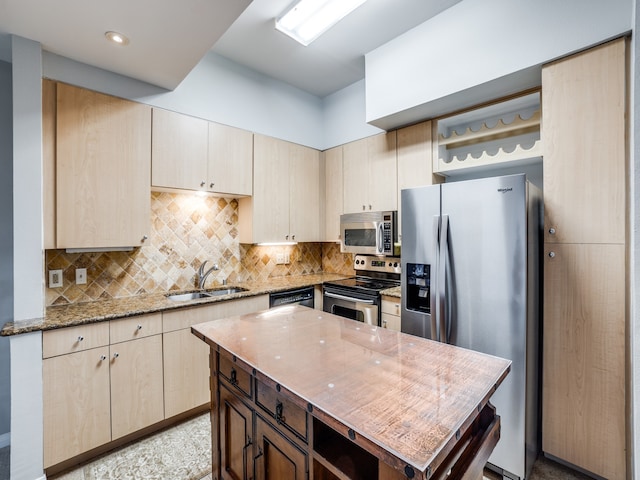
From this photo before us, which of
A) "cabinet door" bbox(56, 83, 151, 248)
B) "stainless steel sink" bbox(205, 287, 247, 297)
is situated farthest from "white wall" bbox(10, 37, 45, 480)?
"stainless steel sink" bbox(205, 287, 247, 297)

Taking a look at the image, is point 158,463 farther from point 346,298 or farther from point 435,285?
point 435,285

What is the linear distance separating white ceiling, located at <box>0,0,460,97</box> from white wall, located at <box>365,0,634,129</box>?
13 cm

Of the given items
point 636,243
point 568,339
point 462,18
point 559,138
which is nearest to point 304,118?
point 462,18

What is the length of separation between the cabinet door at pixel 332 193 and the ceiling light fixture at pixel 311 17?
1302 mm

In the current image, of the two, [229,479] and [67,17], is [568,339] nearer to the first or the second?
[229,479]

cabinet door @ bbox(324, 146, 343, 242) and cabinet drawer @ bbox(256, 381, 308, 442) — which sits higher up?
cabinet door @ bbox(324, 146, 343, 242)

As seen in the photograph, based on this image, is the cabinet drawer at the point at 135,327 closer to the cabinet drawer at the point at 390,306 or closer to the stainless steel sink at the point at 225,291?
the stainless steel sink at the point at 225,291

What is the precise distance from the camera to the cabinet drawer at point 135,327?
2.05 metres

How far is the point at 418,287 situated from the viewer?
2.29 metres

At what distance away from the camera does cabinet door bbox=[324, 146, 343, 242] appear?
3621 millimetres

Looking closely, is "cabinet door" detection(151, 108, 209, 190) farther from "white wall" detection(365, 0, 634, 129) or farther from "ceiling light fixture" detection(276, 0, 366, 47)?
"white wall" detection(365, 0, 634, 129)

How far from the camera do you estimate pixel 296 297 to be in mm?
3117

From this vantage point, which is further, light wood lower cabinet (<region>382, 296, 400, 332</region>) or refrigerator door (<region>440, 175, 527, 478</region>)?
light wood lower cabinet (<region>382, 296, 400, 332</region>)

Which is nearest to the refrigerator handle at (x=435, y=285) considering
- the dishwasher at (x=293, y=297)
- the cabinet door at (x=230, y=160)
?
the dishwasher at (x=293, y=297)
